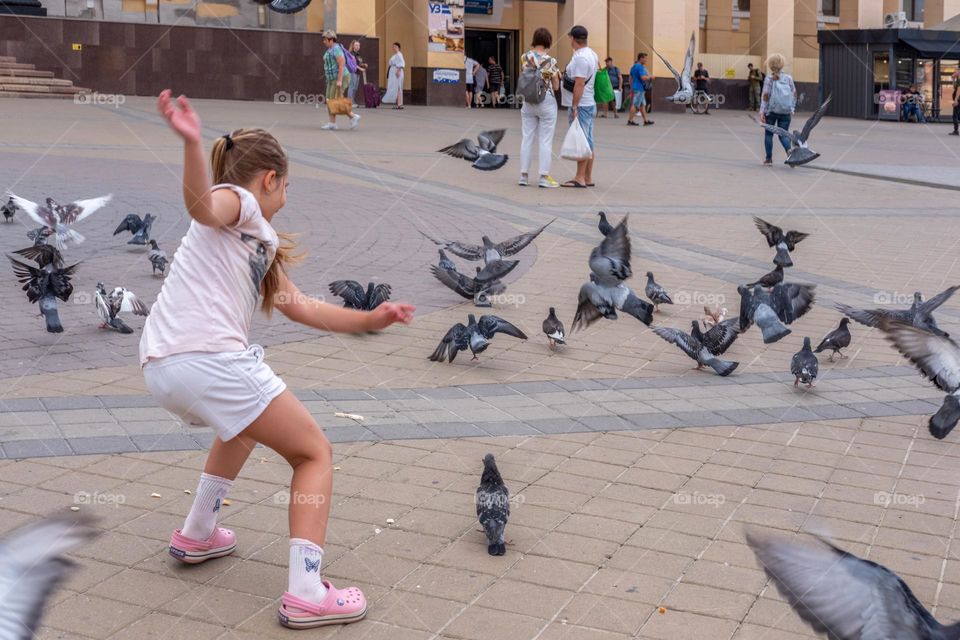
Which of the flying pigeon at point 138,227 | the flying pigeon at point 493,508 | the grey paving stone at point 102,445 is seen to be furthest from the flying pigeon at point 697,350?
the flying pigeon at point 138,227

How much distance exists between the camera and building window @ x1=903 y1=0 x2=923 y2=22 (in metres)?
47.8

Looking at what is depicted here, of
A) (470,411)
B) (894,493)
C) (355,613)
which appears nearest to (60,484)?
(355,613)

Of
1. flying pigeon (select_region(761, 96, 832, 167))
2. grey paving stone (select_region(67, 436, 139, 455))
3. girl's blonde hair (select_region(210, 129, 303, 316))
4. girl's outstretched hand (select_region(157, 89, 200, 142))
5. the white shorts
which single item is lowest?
grey paving stone (select_region(67, 436, 139, 455))

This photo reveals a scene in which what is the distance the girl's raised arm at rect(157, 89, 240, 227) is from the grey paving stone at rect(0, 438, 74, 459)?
6.68 feet

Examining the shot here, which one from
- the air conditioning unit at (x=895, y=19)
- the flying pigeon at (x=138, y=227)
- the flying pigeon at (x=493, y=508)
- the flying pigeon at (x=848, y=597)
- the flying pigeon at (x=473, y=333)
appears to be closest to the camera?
the flying pigeon at (x=848, y=597)

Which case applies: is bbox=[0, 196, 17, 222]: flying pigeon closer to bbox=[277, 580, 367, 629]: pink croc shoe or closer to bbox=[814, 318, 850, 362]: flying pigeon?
bbox=[814, 318, 850, 362]: flying pigeon

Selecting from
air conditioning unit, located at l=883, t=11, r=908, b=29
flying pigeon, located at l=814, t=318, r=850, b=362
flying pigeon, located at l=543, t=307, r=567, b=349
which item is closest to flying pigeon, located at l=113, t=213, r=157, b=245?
flying pigeon, located at l=543, t=307, r=567, b=349

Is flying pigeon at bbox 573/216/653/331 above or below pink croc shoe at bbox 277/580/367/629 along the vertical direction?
above

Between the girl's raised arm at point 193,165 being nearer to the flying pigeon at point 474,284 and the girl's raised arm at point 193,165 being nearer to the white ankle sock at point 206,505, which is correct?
the white ankle sock at point 206,505

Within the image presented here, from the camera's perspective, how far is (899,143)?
2620 cm

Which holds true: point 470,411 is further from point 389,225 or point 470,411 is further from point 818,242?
point 818,242

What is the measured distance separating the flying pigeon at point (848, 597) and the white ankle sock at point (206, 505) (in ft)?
5.89

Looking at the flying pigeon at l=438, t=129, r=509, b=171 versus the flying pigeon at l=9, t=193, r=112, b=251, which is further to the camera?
the flying pigeon at l=438, t=129, r=509, b=171

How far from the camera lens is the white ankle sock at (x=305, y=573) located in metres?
3.53
